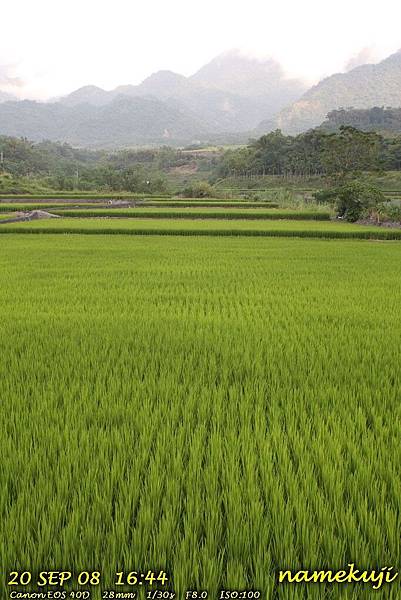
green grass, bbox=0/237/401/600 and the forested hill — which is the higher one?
the forested hill

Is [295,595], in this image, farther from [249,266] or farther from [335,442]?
[249,266]

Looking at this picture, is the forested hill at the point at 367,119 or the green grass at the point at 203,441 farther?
the forested hill at the point at 367,119

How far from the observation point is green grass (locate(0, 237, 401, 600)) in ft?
4.98

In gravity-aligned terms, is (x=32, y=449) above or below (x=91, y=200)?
below

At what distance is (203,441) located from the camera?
2322 millimetres

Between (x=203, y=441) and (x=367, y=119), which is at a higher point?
(x=367, y=119)

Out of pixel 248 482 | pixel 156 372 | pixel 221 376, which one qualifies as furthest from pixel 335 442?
pixel 156 372

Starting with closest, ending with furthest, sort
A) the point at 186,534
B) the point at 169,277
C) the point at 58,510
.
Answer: the point at 186,534, the point at 58,510, the point at 169,277

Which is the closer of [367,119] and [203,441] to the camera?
[203,441]

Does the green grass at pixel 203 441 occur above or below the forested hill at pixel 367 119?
below

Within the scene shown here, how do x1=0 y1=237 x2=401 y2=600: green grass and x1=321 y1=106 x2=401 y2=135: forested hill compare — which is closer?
x1=0 y1=237 x2=401 y2=600: green grass

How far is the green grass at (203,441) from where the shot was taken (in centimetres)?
152

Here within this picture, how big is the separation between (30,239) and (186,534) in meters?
16.0

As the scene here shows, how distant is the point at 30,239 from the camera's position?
15.9m
